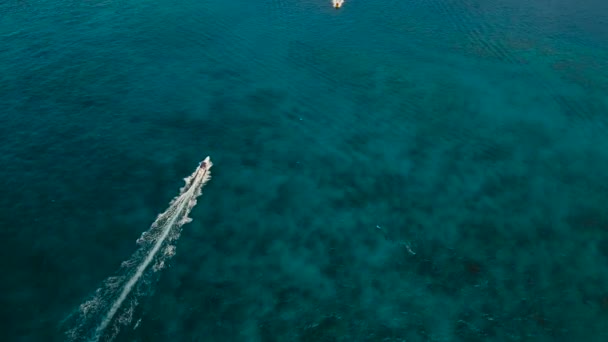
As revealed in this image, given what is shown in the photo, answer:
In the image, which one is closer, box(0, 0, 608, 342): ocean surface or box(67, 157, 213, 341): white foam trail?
box(67, 157, 213, 341): white foam trail

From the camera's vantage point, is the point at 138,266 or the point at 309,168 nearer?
the point at 138,266

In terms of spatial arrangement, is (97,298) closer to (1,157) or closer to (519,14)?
(1,157)

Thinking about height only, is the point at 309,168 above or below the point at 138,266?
above

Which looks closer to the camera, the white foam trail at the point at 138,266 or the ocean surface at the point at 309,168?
the white foam trail at the point at 138,266
